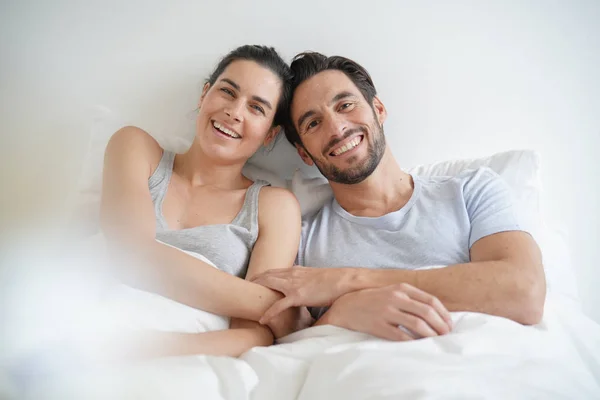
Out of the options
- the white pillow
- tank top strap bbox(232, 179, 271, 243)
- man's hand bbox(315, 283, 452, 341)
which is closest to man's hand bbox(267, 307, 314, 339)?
man's hand bbox(315, 283, 452, 341)

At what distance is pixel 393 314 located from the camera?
697mm

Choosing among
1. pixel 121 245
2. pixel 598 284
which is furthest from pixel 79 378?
pixel 598 284

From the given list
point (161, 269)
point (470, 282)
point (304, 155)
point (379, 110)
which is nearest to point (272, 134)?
point (304, 155)

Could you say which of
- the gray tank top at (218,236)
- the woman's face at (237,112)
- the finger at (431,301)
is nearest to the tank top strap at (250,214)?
the gray tank top at (218,236)

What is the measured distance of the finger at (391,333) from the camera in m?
0.67

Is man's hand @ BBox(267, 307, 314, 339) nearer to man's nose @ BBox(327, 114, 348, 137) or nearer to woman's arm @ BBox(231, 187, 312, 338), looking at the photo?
woman's arm @ BBox(231, 187, 312, 338)

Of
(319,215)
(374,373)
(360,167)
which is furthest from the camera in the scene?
(319,215)

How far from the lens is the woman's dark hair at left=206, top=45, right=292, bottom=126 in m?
1.14

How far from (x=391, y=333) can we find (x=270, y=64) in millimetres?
777

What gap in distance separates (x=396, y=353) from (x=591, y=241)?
44.2 inches

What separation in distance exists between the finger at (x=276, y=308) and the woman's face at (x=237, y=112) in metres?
0.43

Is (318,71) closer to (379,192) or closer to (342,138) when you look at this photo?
(342,138)

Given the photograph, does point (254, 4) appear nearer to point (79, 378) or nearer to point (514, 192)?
point (514, 192)

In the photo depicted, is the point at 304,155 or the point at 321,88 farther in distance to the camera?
the point at 304,155
